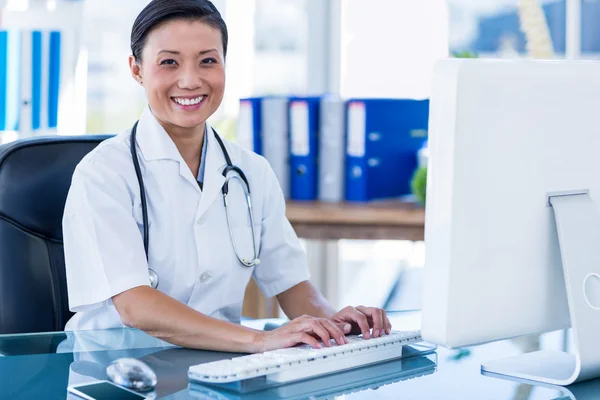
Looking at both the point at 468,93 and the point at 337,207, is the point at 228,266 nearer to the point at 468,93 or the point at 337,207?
the point at 468,93

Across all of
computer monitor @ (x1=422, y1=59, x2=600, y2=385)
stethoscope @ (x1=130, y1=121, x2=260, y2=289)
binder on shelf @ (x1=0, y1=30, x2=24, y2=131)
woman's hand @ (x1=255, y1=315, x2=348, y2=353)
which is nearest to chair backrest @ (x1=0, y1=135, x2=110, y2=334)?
stethoscope @ (x1=130, y1=121, x2=260, y2=289)

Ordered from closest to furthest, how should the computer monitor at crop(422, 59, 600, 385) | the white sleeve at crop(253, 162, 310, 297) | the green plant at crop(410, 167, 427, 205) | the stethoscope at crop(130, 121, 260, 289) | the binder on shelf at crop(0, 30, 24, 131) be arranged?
1. the computer monitor at crop(422, 59, 600, 385)
2. the stethoscope at crop(130, 121, 260, 289)
3. the white sleeve at crop(253, 162, 310, 297)
4. the binder on shelf at crop(0, 30, 24, 131)
5. the green plant at crop(410, 167, 427, 205)

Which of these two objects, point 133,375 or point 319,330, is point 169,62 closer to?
point 319,330

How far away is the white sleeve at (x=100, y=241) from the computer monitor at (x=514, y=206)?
64 cm

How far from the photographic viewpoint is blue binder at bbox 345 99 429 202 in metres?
3.19

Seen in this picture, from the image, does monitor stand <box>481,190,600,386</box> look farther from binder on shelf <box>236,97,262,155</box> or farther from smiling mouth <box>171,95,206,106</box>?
binder on shelf <box>236,97,262,155</box>

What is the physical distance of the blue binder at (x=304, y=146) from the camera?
322 centimetres

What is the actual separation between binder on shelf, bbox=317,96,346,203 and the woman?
127 cm

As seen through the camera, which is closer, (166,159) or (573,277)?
(573,277)

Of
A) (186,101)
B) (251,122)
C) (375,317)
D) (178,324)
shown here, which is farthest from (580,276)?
(251,122)

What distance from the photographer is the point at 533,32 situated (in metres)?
3.40

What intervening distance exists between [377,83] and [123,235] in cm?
240

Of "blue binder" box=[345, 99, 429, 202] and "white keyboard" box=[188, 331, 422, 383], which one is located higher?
"blue binder" box=[345, 99, 429, 202]

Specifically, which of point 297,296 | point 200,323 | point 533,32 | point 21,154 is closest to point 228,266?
point 297,296
